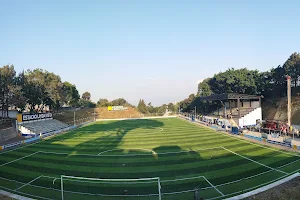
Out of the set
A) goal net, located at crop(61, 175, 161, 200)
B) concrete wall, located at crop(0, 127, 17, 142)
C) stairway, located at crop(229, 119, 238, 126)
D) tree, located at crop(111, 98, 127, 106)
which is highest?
tree, located at crop(111, 98, 127, 106)

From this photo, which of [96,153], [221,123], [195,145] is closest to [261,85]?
[221,123]

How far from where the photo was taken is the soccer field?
14242mm

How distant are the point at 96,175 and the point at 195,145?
13702mm

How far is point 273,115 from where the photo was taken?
50.9m

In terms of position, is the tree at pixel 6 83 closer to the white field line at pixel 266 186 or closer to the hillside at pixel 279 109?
the white field line at pixel 266 186

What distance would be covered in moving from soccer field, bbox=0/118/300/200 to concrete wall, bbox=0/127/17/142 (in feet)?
28.5

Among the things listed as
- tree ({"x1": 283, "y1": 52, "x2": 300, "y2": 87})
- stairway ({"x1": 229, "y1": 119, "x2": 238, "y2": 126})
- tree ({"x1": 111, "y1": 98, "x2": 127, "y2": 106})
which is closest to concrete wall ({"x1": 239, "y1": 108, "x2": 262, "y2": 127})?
stairway ({"x1": 229, "y1": 119, "x2": 238, "y2": 126})

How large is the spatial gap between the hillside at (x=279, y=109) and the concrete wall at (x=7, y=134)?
50.5 metres

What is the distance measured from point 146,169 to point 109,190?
4799 millimetres

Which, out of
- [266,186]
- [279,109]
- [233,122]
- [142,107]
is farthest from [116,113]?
[266,186]

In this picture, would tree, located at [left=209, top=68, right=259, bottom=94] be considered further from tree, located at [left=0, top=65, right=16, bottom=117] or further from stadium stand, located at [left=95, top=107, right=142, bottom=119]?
tree, located at [left=0, top=65, right=16, bottom=117]

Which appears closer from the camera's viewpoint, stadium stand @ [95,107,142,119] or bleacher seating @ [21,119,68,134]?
bleacher seating @ [21,119,68,134]

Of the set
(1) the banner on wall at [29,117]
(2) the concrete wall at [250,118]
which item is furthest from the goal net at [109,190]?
(2) the concrete wall at [250,118]

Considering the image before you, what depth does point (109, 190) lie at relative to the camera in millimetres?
14445
